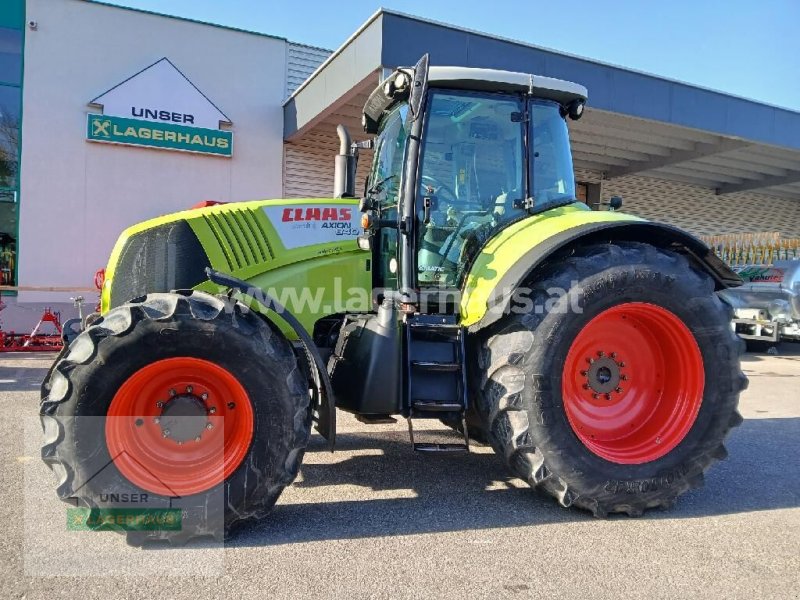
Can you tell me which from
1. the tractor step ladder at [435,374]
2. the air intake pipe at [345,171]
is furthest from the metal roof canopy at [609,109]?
the tractor step ladder at [435,374]

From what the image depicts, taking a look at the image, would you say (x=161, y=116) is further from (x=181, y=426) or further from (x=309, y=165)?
(x=181, y=426)

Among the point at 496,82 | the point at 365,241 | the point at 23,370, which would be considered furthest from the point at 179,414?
the point at 23,370

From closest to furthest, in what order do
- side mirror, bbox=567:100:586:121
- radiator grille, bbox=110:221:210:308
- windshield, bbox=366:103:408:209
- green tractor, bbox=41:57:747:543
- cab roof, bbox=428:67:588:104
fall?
1. green tractor, bbox=41:57:747:543
2. radiator grille, bbox=110:221:210:308
3. cab roof, bbox=428:67:588:104
4. windshield, bbox=366:103:408:209
5. side mirror, bbox=567:100:586:121

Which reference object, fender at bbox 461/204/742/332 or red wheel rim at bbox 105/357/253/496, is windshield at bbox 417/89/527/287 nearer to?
fender at bbox 461/204/742/332

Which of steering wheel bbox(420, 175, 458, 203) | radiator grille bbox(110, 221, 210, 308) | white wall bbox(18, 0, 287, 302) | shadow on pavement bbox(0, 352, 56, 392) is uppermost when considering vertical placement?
white wall bbox(18, 0, 287, 302)

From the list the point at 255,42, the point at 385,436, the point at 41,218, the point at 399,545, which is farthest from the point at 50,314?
the point at 399,545

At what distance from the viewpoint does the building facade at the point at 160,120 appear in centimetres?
1103

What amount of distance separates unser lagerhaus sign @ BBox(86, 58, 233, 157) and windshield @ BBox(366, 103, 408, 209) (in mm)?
8601

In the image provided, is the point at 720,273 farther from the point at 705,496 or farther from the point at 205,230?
the point at 205,230

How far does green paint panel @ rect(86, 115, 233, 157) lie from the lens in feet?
37.0

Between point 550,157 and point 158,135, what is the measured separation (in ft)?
31.7

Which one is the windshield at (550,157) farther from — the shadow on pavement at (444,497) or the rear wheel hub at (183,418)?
the rear wheel hub at (183,418)

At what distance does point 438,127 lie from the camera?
13.0ft

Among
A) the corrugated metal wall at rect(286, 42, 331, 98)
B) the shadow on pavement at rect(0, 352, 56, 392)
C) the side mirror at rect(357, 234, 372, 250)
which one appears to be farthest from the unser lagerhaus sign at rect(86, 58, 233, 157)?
the side mirror at rect(357, 234, 372, 250)
